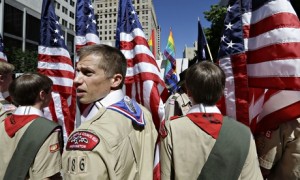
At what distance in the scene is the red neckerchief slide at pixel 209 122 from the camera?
2084 mm

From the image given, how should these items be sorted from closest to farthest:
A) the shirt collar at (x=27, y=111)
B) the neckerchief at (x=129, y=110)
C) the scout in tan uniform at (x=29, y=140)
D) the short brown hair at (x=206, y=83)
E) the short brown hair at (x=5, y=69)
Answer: the neckerchief at (x=129, y=110), the short brown hair at (x=206, y=83), the scout in tan uniform at (x=29, y=140), the shirt collar at (x=27, y=111), the short brown hair at (x=5, y=69)

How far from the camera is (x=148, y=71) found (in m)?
3.42

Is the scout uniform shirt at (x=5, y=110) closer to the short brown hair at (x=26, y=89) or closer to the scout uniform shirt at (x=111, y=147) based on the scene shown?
the short brown hair at (x=26, y=89)

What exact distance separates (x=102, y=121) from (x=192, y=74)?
84 centimetres

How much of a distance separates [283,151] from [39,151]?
2070 mm

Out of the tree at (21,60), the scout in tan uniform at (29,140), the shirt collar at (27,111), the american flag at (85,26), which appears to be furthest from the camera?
the tree at (21,60)

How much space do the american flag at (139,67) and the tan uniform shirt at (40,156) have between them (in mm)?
1107

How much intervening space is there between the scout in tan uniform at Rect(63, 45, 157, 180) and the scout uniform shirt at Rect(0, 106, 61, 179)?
62cm

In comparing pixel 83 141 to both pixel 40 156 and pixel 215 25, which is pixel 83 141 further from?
pixel 215 25

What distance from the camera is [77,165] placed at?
5.04ft

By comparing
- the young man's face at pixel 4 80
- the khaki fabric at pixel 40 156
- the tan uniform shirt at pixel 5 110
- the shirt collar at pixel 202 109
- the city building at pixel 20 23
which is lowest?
the khaki fabric at pixel 40 156

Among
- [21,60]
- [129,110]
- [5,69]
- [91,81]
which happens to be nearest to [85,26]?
[5,69]

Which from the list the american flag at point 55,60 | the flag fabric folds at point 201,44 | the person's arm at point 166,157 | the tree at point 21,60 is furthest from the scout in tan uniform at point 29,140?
the tree at point 21,60

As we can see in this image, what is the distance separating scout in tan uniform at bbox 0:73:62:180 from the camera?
230cm
